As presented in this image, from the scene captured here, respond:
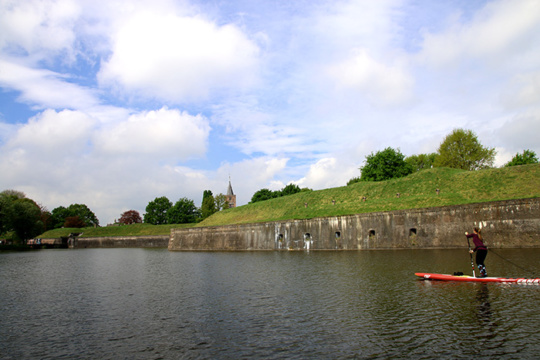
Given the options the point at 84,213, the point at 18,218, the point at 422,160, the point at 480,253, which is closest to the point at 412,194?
the point at 480,253

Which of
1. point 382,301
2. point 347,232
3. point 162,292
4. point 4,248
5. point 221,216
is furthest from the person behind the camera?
point 4,248

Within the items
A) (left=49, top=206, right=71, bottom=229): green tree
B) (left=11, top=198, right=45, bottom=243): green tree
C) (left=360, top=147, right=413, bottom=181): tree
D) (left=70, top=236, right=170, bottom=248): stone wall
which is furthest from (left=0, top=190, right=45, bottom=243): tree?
(left=360, top=147, right=413, bottom=181): tree

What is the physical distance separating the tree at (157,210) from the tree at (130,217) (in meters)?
26.0

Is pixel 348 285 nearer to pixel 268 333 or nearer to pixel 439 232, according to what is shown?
pixel 268 333

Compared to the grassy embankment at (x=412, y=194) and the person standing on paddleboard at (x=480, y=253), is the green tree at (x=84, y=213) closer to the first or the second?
the grassy embankment at (x=412, y=194)

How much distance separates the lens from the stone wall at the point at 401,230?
30156 mm

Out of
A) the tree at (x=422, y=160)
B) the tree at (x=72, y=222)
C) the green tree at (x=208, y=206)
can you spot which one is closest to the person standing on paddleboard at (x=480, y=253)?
the tree at (x=422, y=160)

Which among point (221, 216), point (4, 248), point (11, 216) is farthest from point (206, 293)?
point (4, 248)

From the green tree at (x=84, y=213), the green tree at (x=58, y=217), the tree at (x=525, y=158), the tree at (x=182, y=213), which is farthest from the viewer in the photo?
the green tree at (x=84, y=213)

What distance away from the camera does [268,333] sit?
9891mm

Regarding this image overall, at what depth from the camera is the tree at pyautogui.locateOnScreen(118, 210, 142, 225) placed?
14612 cm

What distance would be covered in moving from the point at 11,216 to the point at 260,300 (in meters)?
78.4

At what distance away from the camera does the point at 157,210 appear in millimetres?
122938

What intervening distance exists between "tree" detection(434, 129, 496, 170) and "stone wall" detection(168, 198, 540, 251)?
41.8 metres
